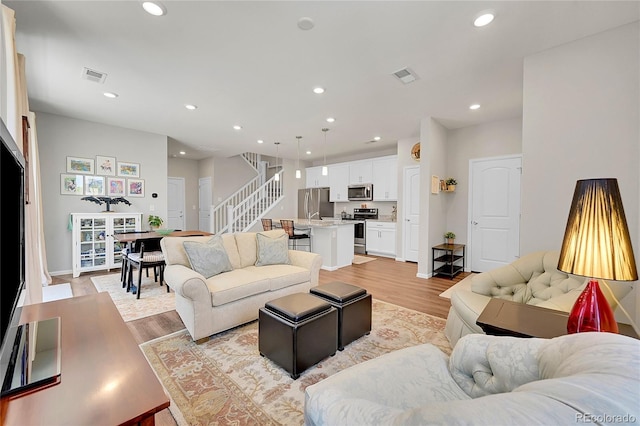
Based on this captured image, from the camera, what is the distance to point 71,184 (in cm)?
462

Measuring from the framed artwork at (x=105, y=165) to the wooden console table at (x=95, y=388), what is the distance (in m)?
4.88

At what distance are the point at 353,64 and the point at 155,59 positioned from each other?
80.5 inches

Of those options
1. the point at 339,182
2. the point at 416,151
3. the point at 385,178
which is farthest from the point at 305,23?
the point at 339,182

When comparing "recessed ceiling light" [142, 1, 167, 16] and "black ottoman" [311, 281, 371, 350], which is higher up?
"recessed ceiling light" [142, 1, 167, 16]

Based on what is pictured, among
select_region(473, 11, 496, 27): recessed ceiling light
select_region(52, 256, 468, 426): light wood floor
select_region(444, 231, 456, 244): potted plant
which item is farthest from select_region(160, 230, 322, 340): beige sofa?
select_region(444, 231, 456, 244): potted plant

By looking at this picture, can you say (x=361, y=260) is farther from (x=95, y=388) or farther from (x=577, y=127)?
(x=95, y=388)

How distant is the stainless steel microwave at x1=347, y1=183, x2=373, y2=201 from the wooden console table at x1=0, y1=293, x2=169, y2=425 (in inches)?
235

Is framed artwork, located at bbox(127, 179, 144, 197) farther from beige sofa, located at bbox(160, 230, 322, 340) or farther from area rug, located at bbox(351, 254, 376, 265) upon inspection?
area rug, located at bbox(351, 254, 376, 265)

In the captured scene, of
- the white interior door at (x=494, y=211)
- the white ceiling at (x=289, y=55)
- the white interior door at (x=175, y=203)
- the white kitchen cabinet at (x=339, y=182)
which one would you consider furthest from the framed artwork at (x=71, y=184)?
the white interior door at (x=494, y=211)

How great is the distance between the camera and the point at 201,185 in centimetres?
832

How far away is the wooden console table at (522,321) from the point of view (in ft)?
4.33

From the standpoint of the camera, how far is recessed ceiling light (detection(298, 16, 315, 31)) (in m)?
2.11

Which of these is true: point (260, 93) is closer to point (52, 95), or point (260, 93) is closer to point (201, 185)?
point (52, 95)

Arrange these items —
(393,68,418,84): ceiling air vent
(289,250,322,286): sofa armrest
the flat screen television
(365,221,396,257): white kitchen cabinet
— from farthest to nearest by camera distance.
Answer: (365,221,396,257): white kitchen cabinet, (289,250,322,286): sofa armrest, (393,68,418,84): ceiling air vent, the flat screen television
